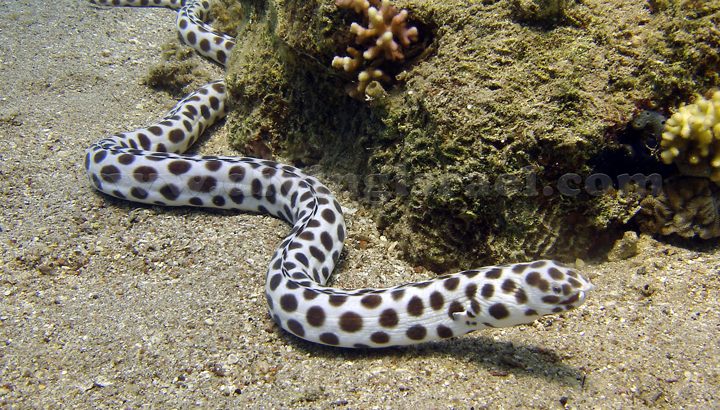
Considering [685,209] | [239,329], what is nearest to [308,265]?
[239,329]

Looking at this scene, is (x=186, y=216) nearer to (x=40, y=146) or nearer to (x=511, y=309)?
(x=40, y=146)

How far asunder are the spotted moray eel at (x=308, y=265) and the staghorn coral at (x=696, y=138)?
4.13ft

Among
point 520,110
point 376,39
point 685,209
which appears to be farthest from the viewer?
point 376,39

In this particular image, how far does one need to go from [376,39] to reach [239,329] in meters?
2.35

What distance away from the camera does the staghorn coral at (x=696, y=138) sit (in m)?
2.97

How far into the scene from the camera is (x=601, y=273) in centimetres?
330

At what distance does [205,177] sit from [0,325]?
1.92 meters

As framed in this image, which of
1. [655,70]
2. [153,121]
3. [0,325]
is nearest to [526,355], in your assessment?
[655,70]

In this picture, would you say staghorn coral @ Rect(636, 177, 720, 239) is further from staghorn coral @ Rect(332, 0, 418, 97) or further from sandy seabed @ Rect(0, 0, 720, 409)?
staghorn coral @ Rect(332, 0, 418, 97)

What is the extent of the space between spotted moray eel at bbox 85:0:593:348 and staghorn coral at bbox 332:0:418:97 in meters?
1.17

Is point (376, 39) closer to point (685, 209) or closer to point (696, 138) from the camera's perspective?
point (696, 138)

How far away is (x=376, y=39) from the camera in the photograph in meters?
3.43

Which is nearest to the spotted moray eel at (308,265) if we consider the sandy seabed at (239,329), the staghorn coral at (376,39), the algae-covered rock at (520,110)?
the sandy seabed at (239,329)

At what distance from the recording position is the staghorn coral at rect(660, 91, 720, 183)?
2969mm
